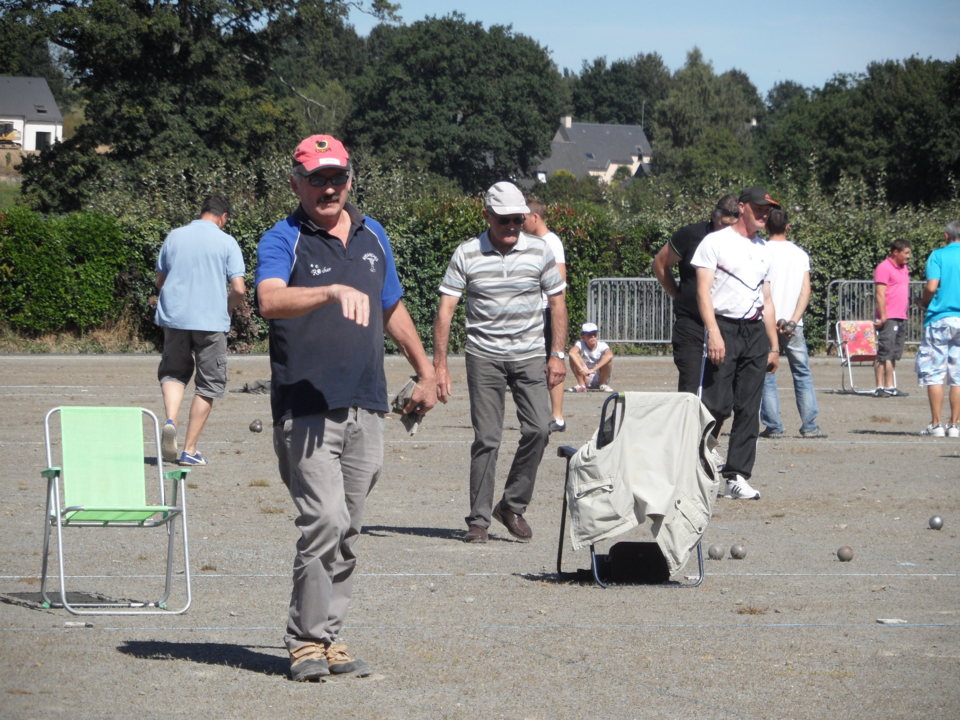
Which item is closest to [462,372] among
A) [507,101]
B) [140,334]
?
[140,334]

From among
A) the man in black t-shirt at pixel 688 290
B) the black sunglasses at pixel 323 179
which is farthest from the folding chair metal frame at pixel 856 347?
the black sunglasses at pixel 323 179

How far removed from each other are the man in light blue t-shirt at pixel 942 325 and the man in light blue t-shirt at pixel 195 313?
7.04 meters

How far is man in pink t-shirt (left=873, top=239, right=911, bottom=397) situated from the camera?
60.5 ft

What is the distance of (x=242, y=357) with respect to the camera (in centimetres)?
2541

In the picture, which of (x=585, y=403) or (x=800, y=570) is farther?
(x=585, y=403)

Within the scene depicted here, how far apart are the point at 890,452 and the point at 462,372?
1103 cm

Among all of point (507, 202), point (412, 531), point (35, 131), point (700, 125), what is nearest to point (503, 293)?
point (507, 202)

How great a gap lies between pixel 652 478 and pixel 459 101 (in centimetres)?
8142

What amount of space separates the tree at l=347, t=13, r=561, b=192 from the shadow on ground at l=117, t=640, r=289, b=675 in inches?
3031

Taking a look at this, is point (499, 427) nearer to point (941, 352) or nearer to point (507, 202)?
point (507, 202)

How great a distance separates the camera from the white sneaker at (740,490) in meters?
10.4

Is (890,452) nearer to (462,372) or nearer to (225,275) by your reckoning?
(225,275)

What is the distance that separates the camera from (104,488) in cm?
661

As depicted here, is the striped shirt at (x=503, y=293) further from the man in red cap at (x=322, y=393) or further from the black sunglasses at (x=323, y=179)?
the black sunglasses at (x=323, y=179)
